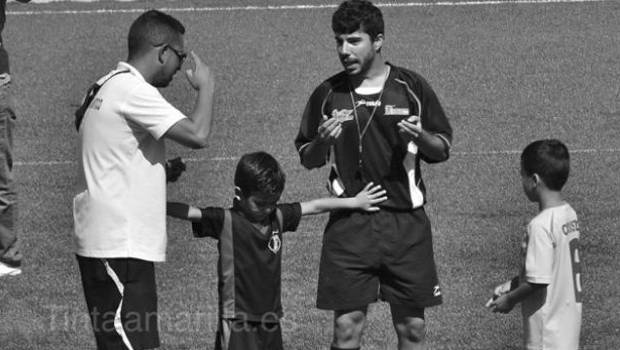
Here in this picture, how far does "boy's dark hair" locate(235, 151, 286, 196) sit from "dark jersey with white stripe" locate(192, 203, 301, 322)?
0.19 meters

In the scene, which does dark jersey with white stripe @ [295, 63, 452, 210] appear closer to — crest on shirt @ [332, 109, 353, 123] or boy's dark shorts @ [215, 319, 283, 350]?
crest on shirt @ [332, 109, 353, 123]

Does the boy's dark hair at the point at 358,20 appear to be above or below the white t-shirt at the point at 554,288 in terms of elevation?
above

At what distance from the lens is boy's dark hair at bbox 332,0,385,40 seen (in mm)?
7859

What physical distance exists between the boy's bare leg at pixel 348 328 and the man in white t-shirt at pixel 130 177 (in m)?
1.15

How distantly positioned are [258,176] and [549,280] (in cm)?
167

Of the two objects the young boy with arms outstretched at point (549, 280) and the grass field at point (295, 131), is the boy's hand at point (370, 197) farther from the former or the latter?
the grass field at point (295, 131)

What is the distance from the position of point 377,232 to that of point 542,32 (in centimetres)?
1164

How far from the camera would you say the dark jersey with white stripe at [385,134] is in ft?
25.8

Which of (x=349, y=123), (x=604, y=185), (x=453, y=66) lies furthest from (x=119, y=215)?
(x=453, y=66)

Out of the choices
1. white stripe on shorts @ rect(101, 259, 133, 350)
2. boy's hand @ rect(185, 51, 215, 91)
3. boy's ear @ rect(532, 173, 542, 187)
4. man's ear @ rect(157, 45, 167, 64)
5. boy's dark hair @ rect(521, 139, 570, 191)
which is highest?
man's ear @ rect(157, 45, 167, 64)

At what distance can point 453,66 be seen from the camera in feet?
57.8

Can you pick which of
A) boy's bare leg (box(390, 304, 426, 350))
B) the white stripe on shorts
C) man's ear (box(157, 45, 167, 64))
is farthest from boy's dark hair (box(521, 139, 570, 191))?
the white stripe on shorts

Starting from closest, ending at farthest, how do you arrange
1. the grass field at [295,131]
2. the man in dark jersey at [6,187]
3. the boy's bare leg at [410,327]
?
the boy's bare leg at [410,327], the grass field at [295,131], the man in dark jersey at [6,187]

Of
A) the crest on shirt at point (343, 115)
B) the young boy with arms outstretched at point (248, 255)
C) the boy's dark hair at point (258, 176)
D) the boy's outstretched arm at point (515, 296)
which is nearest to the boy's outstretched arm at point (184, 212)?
the young boy with arms outstretched at point (248, 255)
